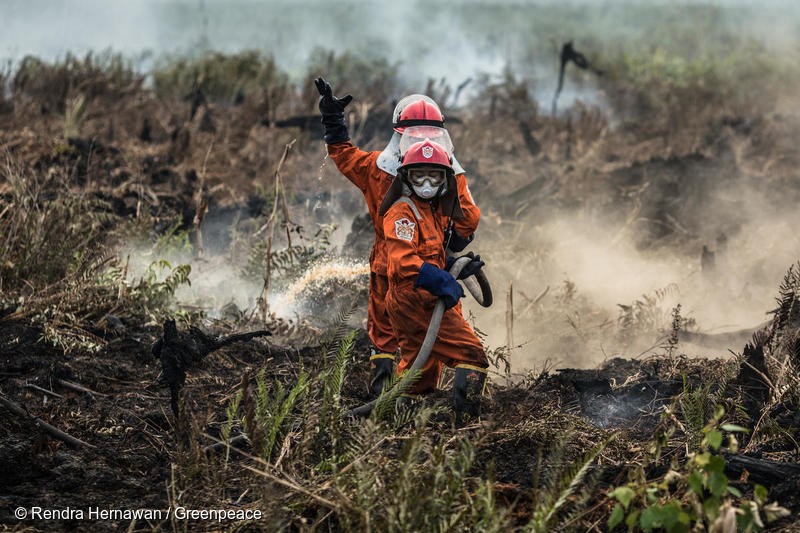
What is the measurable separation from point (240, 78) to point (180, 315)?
29.2 feet

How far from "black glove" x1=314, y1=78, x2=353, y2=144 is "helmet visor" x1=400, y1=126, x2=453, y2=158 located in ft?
1.11

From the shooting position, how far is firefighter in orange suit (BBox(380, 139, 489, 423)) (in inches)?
165

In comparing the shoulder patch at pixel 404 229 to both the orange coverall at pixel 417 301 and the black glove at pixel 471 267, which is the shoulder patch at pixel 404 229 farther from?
the black glove at pixel 471 267

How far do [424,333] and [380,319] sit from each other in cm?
46

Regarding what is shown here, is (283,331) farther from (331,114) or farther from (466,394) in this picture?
(466,394)

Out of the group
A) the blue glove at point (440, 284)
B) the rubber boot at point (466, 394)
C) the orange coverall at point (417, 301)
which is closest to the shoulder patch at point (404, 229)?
the orange coverall at point (417, 301)

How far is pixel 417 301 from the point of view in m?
4.22

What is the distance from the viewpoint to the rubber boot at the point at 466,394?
13.5 feet

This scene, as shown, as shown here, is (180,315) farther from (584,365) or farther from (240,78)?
(240,78)

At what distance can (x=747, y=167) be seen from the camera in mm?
10297

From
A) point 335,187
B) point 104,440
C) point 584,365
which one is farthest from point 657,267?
point 104,440

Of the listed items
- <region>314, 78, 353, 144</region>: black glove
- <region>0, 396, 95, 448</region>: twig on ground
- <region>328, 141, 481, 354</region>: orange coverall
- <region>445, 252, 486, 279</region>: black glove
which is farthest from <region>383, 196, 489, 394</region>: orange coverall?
<region>0, 396, 95, 448</region>: twig on ground

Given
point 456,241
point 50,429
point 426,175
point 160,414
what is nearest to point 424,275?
point 426,175

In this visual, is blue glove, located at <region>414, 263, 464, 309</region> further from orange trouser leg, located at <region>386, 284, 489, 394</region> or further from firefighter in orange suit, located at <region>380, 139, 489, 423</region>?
orange trouser leg, located at <region>386, 284, 489, 394</region>
